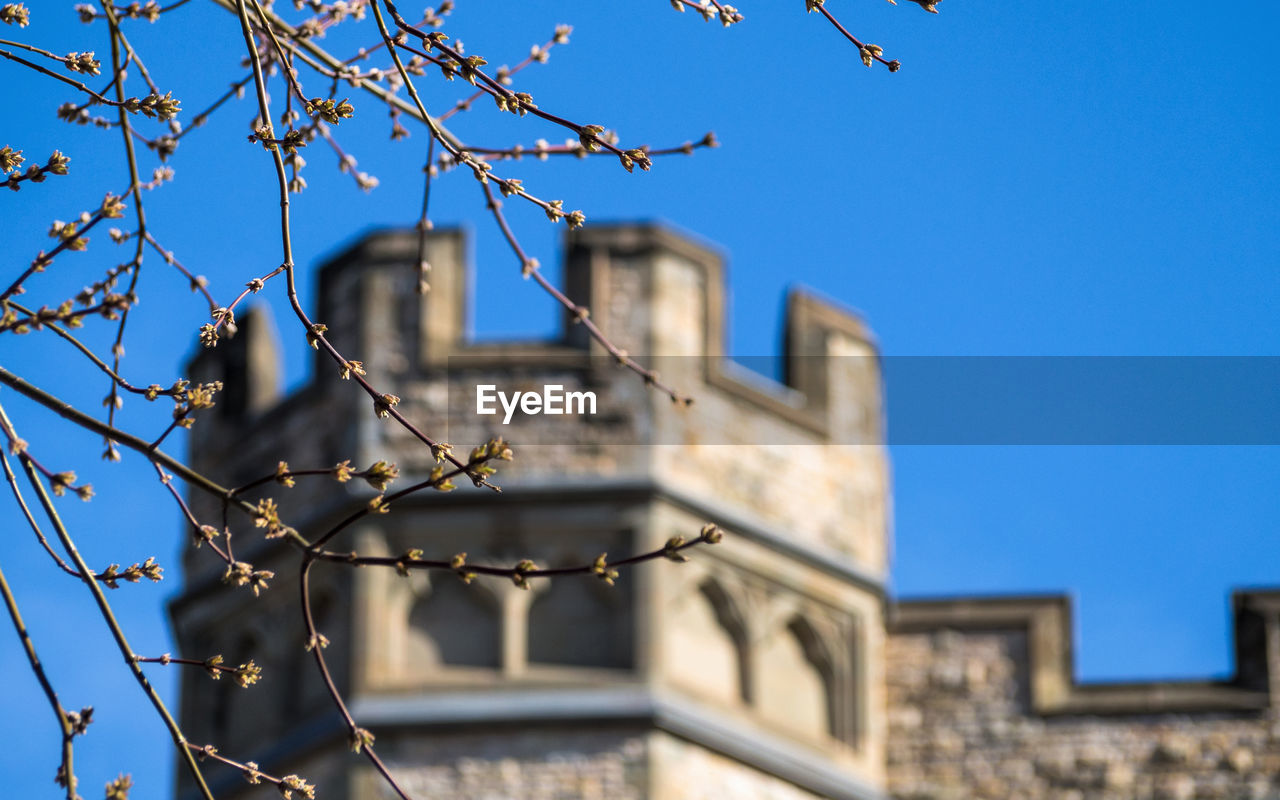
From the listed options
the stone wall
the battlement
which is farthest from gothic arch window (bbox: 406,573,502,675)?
the stone wall

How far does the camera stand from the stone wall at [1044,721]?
29.2ft

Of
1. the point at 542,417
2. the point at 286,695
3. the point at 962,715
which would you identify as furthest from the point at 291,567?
the point at 962,715

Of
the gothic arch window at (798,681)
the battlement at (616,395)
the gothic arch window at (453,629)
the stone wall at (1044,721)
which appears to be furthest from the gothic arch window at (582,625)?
the stone wall at (1044,721)

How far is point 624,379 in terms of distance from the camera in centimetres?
869

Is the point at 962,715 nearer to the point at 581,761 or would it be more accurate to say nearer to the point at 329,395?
the point at 581,761

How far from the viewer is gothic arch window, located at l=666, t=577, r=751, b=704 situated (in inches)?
329

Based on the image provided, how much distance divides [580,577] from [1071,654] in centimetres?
200

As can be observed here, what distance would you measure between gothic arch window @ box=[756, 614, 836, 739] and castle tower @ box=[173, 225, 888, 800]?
0.01 metres

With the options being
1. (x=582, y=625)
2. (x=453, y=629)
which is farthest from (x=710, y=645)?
(x=453, y=629)

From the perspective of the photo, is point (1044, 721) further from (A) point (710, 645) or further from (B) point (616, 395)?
(B) point (616, 395)

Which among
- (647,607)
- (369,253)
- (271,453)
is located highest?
(369,253)

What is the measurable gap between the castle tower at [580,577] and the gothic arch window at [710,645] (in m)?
0.01

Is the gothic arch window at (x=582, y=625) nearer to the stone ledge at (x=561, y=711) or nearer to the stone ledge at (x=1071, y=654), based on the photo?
the stone ledge at (x=561, y=711)

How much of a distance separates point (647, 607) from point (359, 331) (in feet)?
5.09
